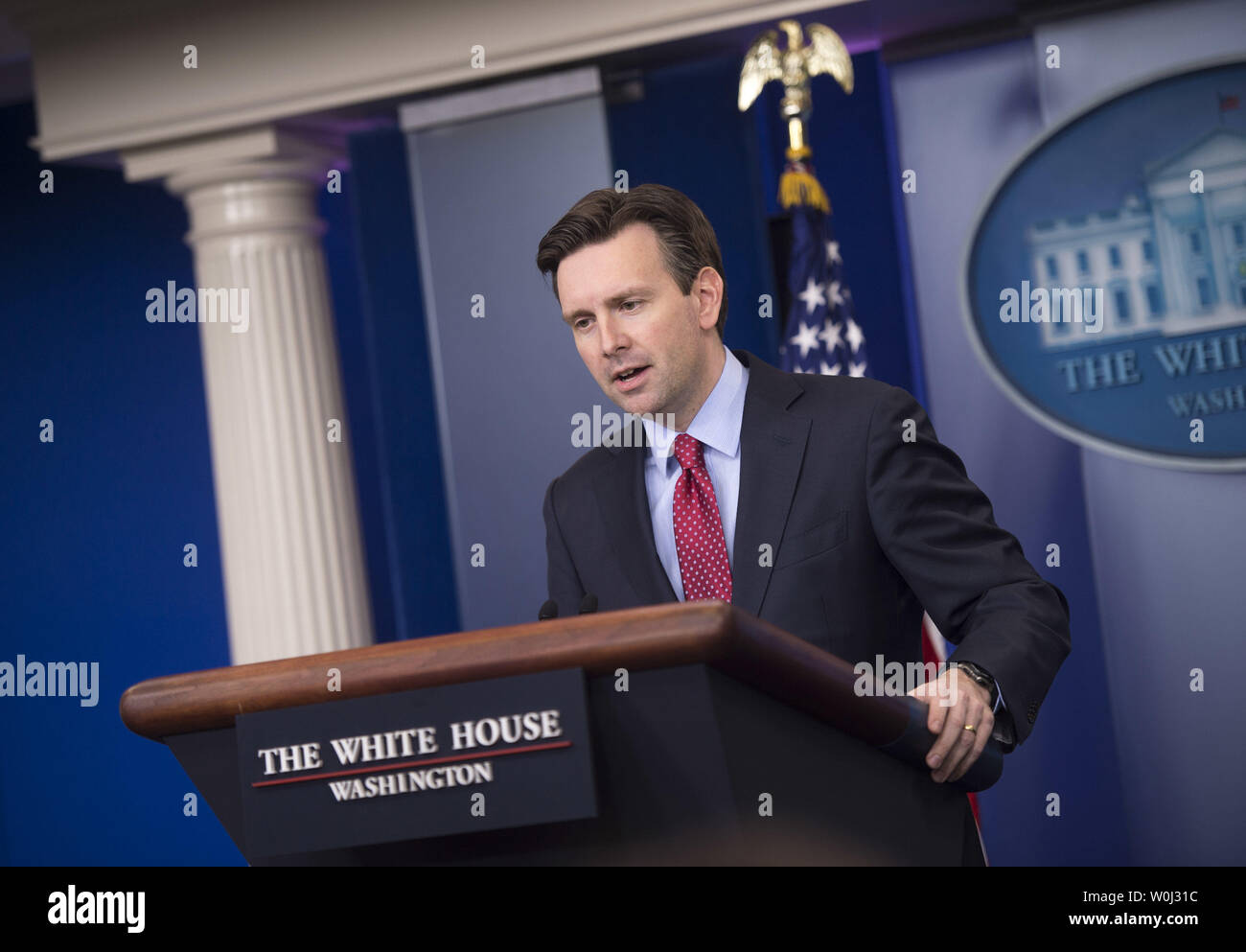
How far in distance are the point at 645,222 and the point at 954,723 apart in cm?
85

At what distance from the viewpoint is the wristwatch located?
4.65 ft

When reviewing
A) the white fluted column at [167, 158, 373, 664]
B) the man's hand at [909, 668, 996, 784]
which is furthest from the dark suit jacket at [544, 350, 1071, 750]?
the white fluted column at [167, 158, 373, 664]

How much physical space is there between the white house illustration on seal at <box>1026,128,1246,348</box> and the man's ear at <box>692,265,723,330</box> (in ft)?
7.13

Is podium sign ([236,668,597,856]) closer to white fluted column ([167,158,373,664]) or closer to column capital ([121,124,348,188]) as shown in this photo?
white fluted column ([167,158,373,664])

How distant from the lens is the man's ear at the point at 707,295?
1917 mm

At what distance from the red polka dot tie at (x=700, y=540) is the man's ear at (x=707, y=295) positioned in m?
0.25

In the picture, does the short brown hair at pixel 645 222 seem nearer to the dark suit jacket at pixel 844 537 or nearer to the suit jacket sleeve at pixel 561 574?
the dark suit jacket at pixel 844 537

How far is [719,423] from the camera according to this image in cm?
187

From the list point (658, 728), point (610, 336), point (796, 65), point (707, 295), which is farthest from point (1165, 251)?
point (658, 728)

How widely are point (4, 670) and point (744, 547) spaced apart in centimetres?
460
